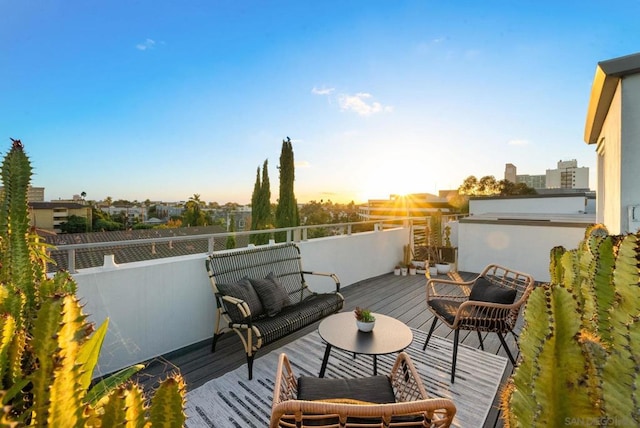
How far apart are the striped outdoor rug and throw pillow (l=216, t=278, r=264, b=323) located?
0.47 meters

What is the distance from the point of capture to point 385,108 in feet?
21.2

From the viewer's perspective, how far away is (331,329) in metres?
2.72

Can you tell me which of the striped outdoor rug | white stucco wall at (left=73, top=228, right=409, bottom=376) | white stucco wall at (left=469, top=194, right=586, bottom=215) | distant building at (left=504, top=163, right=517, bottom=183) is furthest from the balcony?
distant building at (left=504, top=163, right=517, bottom=183)

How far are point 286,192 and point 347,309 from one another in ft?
26.7

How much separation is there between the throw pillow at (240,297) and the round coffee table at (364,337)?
81 centimetres

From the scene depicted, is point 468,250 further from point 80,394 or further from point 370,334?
point 80,394

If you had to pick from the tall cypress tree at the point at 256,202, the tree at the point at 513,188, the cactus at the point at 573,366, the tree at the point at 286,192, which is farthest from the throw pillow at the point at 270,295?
the tree at the point at 513,188

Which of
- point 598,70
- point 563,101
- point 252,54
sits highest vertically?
point 252,54

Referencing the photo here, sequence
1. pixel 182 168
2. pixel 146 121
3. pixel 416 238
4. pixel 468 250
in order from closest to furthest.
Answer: pixel 468 250 < pixel 416 238 < pixel 146 121 < pixel 182 168

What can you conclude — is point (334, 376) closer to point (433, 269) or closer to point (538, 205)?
point (433, 269)

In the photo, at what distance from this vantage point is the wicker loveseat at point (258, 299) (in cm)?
284

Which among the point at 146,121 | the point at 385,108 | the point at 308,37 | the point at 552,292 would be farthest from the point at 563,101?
the point at 146,121

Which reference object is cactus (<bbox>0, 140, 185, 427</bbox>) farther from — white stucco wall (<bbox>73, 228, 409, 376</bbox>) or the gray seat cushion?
white stucco wall (<bbox>73, 228, 409, 376</bbox>)

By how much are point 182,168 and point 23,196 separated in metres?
12.4
